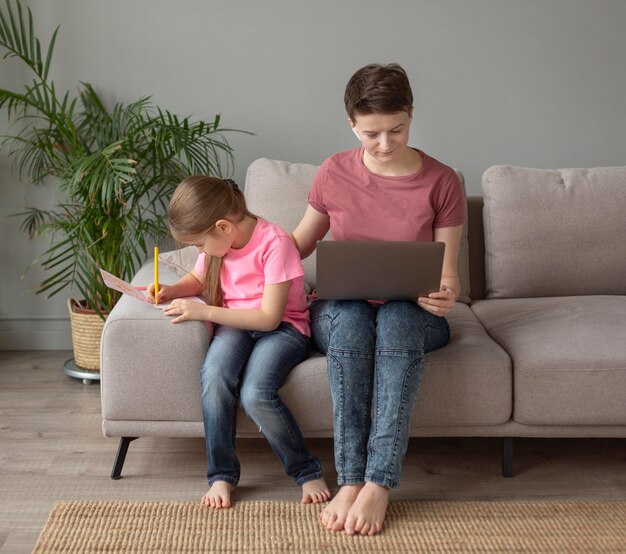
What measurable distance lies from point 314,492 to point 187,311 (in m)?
0.54

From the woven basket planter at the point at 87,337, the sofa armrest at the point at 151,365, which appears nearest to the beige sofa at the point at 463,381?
the sofa armrest at the point at 151,365

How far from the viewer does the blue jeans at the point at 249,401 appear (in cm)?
204

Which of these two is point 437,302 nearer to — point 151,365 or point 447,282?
point 447,282

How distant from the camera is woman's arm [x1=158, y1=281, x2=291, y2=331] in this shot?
2.08 m

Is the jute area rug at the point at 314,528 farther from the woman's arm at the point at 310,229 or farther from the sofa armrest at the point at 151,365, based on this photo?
the woman's arm at the point at 310,229

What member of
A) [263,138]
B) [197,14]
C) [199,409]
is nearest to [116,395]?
[199,409]

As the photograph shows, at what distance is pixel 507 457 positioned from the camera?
2240 millimetres

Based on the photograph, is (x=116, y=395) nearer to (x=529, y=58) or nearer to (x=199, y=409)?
(x=199, y=409)

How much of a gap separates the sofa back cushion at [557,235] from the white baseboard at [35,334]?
5.52ft

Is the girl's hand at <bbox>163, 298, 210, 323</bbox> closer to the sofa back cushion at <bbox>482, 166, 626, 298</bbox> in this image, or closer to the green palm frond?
the green palm frond

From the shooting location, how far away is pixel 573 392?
2123 millimetres

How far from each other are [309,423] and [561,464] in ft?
2.39

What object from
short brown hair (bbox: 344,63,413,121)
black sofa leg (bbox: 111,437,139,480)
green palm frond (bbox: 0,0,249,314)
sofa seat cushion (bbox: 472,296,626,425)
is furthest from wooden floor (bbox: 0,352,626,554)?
short brown hair (bbox: 344,63,413,121)

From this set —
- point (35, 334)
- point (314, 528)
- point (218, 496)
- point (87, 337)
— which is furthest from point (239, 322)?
point (35, 334)
